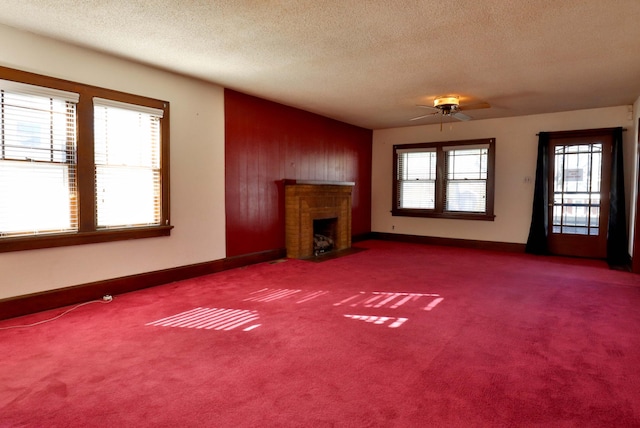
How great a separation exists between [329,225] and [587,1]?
5.40 m

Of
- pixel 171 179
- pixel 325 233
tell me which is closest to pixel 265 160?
pixel 171 179

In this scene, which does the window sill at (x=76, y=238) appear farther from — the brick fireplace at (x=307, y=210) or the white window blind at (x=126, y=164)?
the brick fireplace at (x=307, y=210)

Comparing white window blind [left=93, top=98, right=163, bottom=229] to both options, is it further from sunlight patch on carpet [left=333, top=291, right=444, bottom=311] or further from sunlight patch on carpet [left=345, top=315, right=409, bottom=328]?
sunlight patch on carpet [left=345, top=315, right=409, bottom=328]

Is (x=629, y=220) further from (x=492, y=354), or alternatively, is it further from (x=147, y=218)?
(x=147, y=218)

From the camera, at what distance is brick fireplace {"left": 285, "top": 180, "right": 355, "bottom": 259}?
658 cm

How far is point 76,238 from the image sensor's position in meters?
4.00

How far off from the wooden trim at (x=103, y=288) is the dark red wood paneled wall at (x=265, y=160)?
37cm

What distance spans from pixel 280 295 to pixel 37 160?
2733mm

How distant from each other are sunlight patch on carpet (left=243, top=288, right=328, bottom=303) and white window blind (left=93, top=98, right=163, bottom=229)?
158 centimetres

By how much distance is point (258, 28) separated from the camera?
3545 mm

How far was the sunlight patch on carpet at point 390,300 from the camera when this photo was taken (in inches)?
158

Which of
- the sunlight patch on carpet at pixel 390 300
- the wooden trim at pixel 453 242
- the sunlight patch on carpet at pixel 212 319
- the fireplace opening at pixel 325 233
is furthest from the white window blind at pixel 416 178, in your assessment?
the sunlight patch on carpet at pixel 212 319

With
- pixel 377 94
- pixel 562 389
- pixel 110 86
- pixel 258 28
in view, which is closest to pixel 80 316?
pixel 110 86

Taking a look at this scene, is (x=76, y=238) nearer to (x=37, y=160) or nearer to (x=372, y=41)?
(x=37, y=160)
